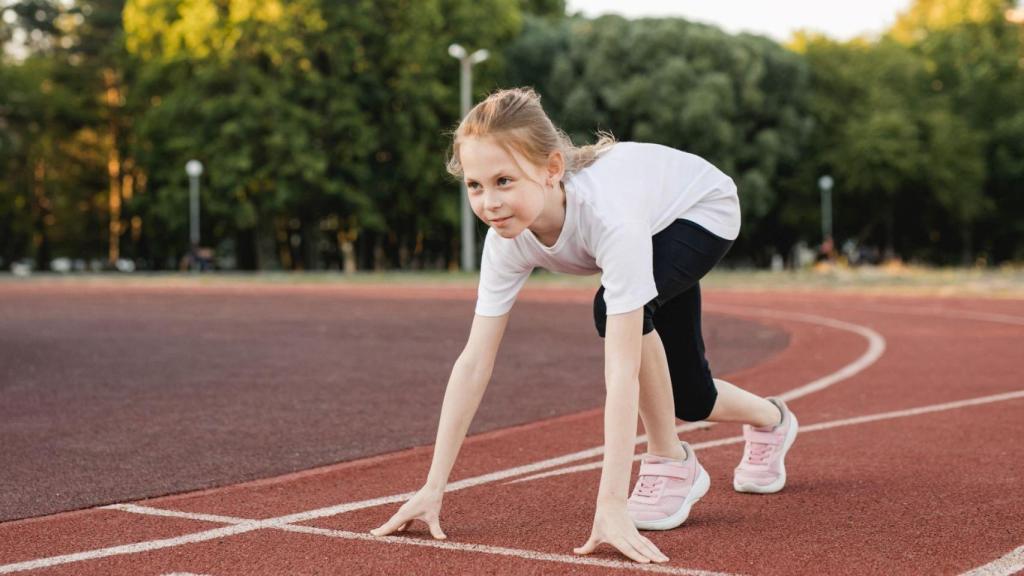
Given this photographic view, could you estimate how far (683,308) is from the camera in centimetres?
417

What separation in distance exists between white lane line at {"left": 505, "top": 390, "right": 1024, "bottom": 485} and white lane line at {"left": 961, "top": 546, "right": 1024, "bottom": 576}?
5.31 ft

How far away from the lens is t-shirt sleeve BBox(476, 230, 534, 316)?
3785mm

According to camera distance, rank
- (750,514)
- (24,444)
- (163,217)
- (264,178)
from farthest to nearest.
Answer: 1. (163,217)
2. (264,178)
3. (24,444)
4. (750,514)

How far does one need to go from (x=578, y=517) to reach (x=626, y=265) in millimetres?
1148

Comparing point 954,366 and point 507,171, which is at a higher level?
point 507,171

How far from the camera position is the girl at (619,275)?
346cm

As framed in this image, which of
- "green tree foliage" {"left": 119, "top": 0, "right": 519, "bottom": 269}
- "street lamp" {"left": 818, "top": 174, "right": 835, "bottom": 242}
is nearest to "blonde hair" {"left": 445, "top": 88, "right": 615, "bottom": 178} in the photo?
"green tree foliage" {"left": 119, "top": 0, "right": 519, "bottom": 269}

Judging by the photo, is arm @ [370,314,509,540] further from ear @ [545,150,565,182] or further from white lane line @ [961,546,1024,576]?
white lane line @ [961,546,1024,576]

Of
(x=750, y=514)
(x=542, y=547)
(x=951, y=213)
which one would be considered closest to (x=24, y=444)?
(x=542, y=547)

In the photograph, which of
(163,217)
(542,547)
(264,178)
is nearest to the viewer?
(542,547)

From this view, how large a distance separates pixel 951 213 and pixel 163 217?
30027mm

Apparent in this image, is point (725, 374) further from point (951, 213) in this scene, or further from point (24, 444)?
point (951, 213)

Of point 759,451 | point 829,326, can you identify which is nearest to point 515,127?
point 759,451

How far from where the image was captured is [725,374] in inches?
351
